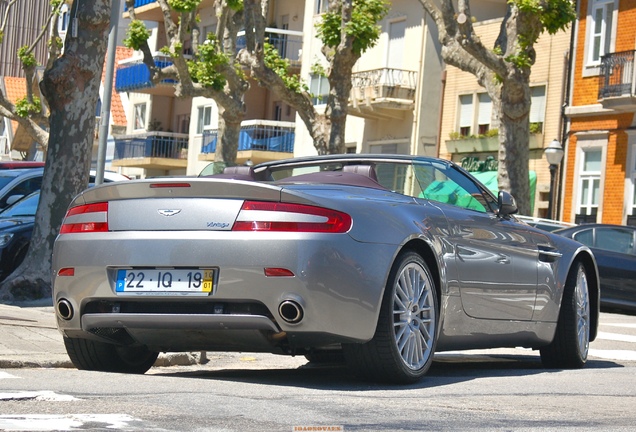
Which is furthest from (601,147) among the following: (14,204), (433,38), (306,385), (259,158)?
(306,385)

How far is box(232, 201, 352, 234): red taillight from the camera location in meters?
7.41

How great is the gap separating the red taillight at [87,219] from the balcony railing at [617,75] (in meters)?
29.7

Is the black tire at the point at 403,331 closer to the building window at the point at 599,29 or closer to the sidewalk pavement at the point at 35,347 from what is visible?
the sidewalk pavement at the point at 35,347

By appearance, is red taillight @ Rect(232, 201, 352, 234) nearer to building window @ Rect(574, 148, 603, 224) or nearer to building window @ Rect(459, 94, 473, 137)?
building window @ Rect(574, 148, 603, 224)

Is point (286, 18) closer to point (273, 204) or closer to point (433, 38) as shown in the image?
point (433, 38)

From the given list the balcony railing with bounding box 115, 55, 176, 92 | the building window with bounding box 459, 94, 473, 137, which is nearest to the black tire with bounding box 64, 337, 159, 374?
the building window with bounding box 459, 94, 473, 137

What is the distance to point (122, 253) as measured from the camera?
773cm

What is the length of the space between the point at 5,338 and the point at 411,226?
12.3 feet

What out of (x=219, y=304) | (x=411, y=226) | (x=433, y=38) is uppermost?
(x=433, y=38)

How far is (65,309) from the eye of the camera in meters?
8.09

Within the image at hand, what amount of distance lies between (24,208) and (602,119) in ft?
79.4

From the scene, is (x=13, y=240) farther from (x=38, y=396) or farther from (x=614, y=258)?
(x=38, y=396)

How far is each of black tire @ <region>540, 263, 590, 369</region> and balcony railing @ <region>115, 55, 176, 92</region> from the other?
5065 cm

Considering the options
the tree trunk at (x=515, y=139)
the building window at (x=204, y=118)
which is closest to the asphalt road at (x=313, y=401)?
the tree trunk at (x=515, y=139)
